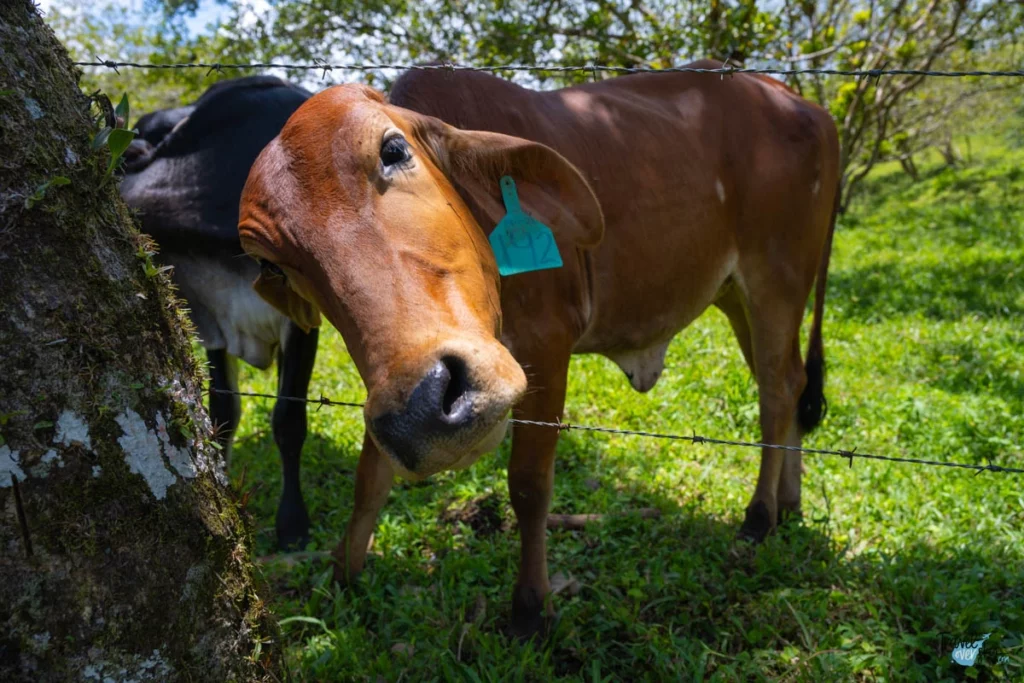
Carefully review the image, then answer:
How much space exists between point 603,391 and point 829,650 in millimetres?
2548

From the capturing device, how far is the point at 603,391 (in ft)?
16.4

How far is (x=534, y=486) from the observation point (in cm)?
283

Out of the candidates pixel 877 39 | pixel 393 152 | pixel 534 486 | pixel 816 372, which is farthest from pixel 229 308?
pixel 877 39

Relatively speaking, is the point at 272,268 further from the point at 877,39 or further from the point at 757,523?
the point at 877,39

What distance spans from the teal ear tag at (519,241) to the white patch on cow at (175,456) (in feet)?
3.11

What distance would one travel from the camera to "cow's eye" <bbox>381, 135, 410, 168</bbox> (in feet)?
6.32

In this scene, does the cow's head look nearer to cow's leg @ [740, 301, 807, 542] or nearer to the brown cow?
the brown cow

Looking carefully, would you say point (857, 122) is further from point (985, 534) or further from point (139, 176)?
point (139, 176)

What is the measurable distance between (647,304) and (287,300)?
1.39 metres

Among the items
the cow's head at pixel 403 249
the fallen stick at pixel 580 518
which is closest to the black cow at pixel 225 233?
the fallen stick at pixel 580 518

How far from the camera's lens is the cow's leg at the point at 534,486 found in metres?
2.70

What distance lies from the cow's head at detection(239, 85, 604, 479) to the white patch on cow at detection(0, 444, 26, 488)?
63cm

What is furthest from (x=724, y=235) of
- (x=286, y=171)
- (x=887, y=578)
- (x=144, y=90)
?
(x=144, y=90)

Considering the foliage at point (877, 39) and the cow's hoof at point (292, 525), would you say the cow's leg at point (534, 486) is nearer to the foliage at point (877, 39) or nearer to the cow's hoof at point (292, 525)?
the cow's hoof at point (292, 525)
